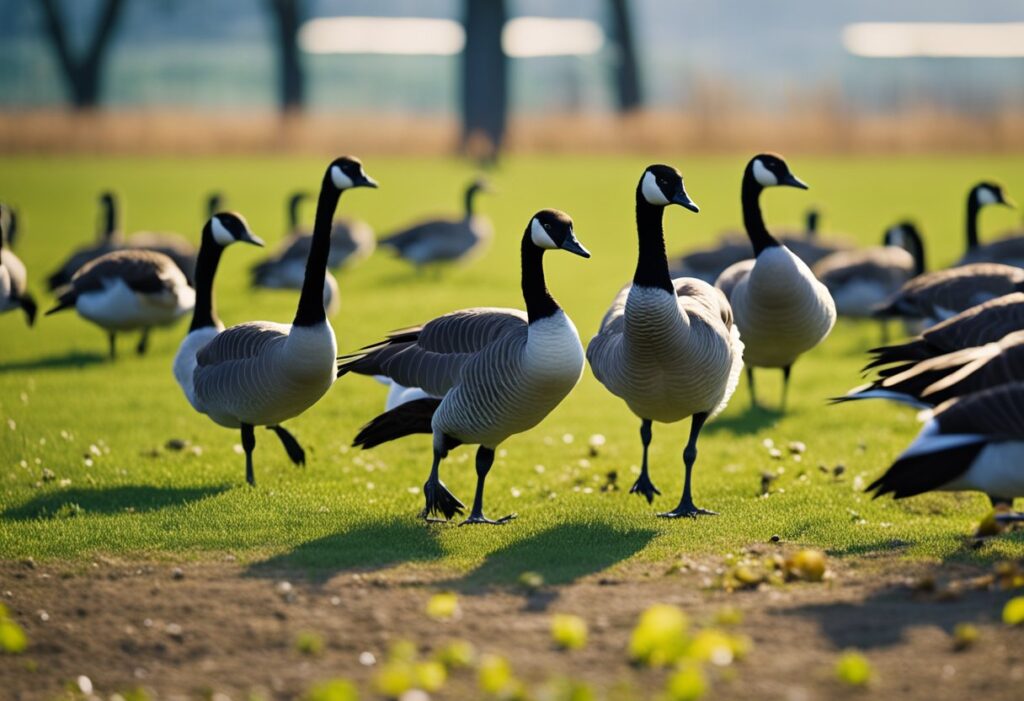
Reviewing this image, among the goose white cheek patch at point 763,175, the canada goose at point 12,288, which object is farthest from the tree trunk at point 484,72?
the goose white cheek patch at point 763,175

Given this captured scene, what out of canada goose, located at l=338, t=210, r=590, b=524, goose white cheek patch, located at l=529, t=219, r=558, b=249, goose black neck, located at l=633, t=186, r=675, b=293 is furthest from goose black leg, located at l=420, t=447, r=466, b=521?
goose black neck, located at l=633, t=186, r=675, b=293

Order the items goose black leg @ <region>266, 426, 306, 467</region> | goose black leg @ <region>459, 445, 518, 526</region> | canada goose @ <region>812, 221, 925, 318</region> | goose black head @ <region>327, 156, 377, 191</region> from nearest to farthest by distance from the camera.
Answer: goose black leg @ <region>459, 445, 518, 526</region>
goose black head @ <region>327, 156, 377, 191</region>
goose black leg @ <region>266, 426, 306, 467</region>
canada goose @ <region>812, 221, 925, 318</region>

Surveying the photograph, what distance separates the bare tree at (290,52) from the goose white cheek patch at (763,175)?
39428mm

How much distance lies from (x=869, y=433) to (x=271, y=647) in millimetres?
6360

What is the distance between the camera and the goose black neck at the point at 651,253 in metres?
7.62

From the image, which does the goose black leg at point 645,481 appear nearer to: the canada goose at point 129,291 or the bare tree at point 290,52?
the canada goose at point 129,291

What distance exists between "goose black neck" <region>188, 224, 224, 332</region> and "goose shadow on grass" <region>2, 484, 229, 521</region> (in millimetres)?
1482

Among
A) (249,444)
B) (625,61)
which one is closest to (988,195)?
(249,444)

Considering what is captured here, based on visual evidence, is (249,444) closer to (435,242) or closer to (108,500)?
(108,500)

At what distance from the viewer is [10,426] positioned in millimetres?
10586

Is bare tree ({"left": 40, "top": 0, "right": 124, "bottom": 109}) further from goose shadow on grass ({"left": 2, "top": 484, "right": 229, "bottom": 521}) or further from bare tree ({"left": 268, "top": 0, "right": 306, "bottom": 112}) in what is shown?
goose shadow on grass ({"left": 2, "top": 484, "right": 229, "bottom": 521})

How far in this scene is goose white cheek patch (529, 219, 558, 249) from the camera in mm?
7535

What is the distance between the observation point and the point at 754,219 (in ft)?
34.1

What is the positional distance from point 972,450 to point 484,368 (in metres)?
2.66
